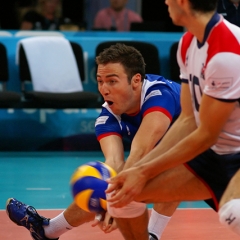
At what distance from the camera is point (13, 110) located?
776cm

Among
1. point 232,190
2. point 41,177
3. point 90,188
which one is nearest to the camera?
point 232,190

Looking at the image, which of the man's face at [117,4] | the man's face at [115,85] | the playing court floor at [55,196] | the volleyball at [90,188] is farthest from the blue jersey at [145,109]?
the man's face at [117,4]

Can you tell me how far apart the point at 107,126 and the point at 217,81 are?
1.25 metres

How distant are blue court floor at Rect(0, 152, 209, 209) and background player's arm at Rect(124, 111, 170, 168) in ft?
5.45

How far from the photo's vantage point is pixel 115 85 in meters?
3.89

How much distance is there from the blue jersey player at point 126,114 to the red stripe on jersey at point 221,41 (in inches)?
36.3

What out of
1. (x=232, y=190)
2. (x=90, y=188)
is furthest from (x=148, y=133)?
(x=232, y=190)

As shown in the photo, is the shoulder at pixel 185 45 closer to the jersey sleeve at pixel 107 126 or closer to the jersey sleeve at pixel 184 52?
the jersey sleeve at pixel 184 52

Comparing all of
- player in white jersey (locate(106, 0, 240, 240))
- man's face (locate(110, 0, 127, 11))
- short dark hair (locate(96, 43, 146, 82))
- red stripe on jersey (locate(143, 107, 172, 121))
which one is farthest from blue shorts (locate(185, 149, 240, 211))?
man's face (locate(110, 0, 127, 11))

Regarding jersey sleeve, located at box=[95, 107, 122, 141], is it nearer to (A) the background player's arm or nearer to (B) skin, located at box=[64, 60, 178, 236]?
(B) skin, located at box=[64, 60, 178, 236]

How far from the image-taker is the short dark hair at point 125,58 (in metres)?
3.92

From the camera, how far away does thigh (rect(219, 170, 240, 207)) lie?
113 inches

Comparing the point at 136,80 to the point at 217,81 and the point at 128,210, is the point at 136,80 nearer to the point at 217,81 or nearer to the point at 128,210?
the point at 128,210

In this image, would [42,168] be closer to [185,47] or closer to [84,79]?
[84,79]
